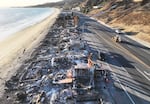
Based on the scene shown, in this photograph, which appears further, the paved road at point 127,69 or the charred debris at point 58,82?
the paved road at point 127,69

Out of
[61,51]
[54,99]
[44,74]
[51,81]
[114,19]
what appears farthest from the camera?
[114,19]

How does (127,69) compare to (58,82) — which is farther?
(127,69)

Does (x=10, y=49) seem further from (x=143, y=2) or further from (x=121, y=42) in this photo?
(x=143, y=2)

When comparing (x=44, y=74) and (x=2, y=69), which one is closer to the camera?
(x=44, y=74)

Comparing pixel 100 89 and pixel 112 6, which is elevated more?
pixel 100 89

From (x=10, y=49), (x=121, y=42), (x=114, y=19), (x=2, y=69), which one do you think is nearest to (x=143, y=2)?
(x=114, y=19)

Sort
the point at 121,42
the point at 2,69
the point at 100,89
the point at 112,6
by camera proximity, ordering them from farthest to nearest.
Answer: the point at 112,6, the point at 121,42, the point at 2,69, the point at 100,89

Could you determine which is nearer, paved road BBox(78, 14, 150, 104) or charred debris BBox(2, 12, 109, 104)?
charred debris BBox(2, 12, 109, 104)

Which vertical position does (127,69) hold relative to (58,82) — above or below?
below
